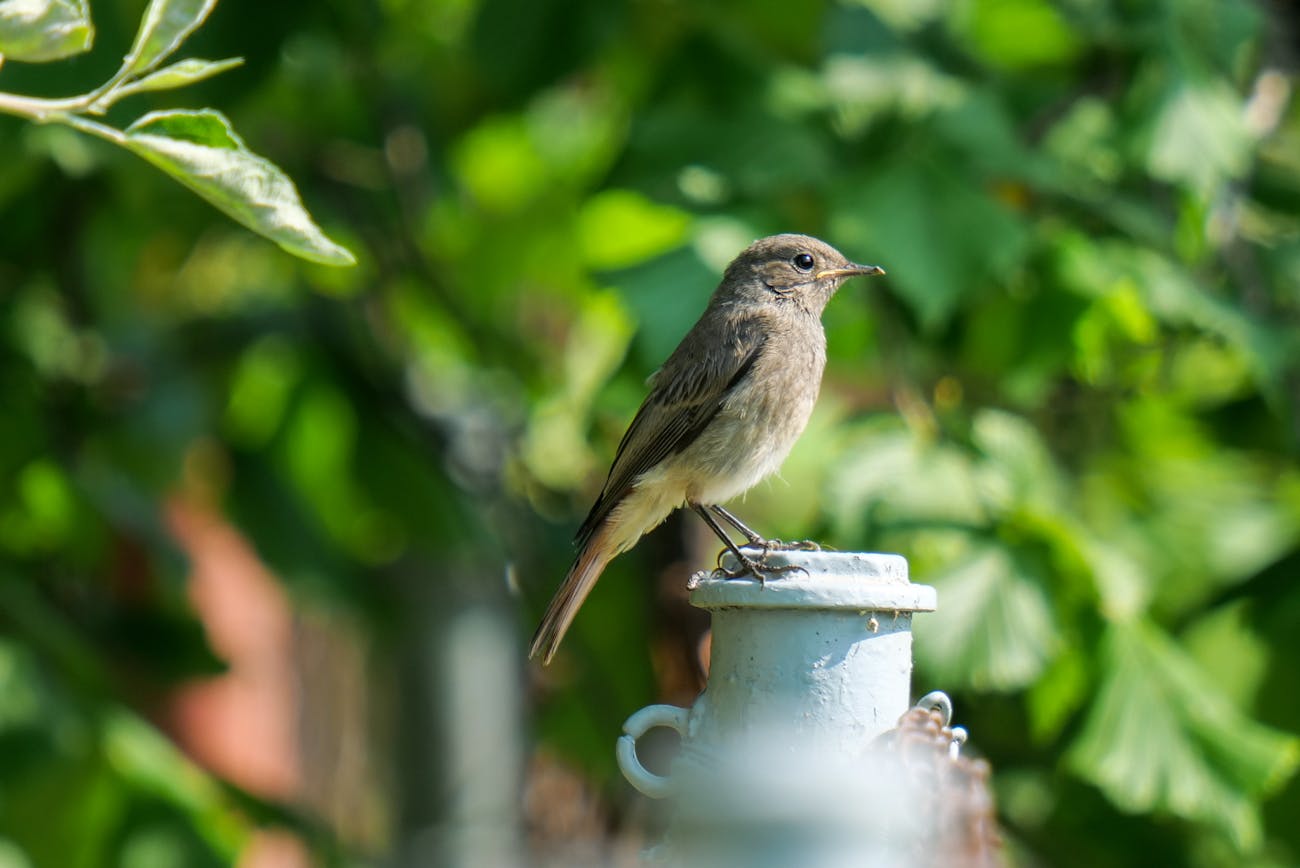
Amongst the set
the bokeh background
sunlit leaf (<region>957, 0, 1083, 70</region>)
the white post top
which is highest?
the white post top

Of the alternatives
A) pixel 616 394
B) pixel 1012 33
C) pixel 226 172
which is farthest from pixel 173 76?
pixel 1012 33

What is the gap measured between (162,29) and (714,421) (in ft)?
7.37

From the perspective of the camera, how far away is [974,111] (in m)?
4.44

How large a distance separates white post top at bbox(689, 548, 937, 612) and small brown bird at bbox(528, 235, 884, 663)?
157 centimetres

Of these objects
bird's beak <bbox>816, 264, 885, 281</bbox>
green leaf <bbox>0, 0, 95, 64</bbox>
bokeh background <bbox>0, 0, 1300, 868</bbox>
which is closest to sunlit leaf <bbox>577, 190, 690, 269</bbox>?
bokeh background <bbox>0, 0, 1300, 868</bbox>

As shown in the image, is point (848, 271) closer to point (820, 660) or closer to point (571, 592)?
point (571, 592)

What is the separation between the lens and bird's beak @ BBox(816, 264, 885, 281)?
4.21 m

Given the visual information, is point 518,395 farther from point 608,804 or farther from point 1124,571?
point 1124,571

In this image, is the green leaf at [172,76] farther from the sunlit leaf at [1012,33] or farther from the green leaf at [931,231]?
the sunlit leaf at [1012,33]

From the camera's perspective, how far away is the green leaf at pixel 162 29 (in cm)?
204

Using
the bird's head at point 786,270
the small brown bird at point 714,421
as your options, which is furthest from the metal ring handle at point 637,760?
the bird's head at point 786,270

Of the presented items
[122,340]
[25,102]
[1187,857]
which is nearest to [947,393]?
[1187,857]

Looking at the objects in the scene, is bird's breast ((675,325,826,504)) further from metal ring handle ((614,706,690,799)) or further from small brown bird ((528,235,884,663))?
metal ring handle ((614,706,690,799))

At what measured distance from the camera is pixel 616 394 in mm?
4598
